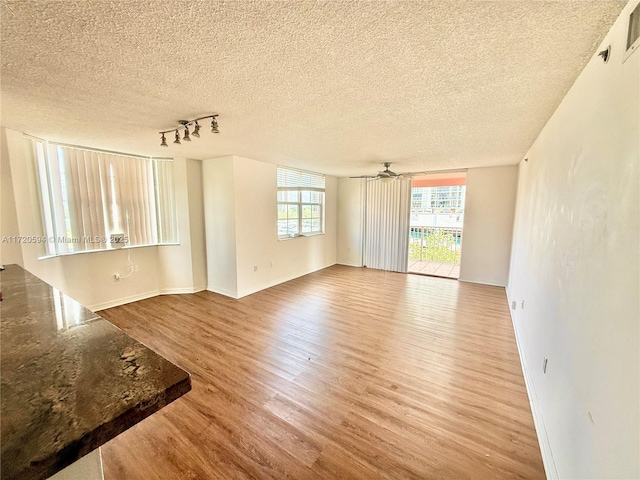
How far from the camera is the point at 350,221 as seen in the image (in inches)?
266

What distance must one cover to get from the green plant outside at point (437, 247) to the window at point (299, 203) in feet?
9.86

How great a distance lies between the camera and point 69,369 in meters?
0.80

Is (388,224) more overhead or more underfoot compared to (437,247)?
more overhead

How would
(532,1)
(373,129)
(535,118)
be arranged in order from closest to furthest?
(532,1)
(535,118)
(373,129)

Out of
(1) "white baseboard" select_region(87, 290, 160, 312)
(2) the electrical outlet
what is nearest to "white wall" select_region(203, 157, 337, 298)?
(1) "white baseboard" select_region(87, 290, 160, 312)

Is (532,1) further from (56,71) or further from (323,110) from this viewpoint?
(56,71)

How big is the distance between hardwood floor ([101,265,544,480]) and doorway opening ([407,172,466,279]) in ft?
11.3

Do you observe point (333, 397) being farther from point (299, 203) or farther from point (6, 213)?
point (299, 203)

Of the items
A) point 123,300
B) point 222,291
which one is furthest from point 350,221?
point 123,300

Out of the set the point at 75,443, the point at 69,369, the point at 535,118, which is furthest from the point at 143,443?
the point at 535,118

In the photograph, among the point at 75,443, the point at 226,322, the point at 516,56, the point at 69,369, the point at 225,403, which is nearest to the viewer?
the point at 75,443

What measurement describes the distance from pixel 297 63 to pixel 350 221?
17.8 ft

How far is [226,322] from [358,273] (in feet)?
11.0

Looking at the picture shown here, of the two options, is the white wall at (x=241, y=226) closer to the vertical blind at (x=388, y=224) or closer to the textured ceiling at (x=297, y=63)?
the textured ceiling at (x=297, y=63)
